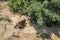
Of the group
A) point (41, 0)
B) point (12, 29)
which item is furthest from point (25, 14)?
point (41, 0)

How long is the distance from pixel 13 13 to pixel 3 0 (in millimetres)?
883

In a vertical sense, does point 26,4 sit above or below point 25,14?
above

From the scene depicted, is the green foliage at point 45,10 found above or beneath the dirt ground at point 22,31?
above

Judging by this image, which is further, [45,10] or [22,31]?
[22,31]

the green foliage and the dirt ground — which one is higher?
the green foliage

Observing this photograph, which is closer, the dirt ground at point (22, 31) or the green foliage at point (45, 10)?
the green foliage at point (45, 10)

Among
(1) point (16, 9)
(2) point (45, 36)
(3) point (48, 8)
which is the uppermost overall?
(3) point (48, 8)

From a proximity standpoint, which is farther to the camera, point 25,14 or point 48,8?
point 25,14

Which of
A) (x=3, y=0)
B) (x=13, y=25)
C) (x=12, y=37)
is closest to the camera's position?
(x=12, y=37)

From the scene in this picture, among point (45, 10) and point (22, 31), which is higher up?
point (45, 10)

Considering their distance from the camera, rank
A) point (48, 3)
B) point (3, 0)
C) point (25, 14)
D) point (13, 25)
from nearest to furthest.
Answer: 1. point (48, 3)
2. point (13, 25)
3. point (25, 14)
4. point (3, 0)

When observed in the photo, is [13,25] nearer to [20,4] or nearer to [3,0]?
[20,4]

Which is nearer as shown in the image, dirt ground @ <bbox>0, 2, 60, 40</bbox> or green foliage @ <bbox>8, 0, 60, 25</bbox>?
green foliage @ <bbox>8, 0, 60, 25</bbox>

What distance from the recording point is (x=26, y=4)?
220 inches
